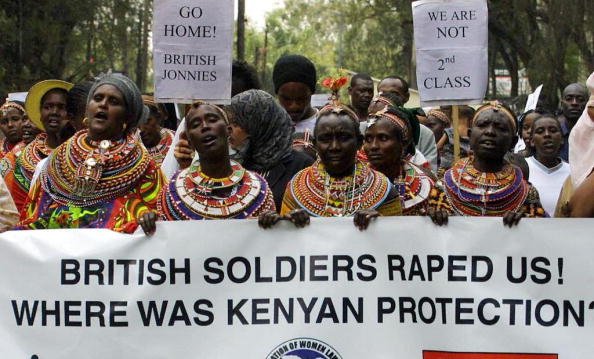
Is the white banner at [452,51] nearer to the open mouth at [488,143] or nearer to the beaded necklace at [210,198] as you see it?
the open mouth at [488,143]

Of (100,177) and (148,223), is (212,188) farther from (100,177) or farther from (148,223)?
(100,177)

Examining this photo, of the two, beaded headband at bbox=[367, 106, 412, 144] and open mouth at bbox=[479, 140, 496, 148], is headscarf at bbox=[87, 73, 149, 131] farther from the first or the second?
open mouth at bbox=[479, 140, 496, 148]

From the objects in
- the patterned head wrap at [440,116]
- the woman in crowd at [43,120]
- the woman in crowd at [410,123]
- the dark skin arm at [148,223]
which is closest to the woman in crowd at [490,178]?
the woman in crowd at [410,123]

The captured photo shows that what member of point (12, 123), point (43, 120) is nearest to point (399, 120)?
point (43, 120)

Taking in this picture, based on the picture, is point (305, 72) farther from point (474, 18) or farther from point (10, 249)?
point (10, 249)

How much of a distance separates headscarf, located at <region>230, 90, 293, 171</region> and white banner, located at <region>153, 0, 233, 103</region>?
0.13m

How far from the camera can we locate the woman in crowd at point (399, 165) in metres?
5.63

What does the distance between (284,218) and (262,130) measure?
105 cm

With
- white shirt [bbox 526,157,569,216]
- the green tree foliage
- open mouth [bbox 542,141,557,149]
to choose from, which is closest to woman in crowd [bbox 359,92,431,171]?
white shirt [bbox 526,157,569,216]

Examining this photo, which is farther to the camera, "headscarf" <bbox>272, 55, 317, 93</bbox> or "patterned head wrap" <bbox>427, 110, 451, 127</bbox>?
"patterned head wrap" <bbox>427, 110, 451, 127</bbox>

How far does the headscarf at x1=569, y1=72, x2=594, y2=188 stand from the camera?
4.46 metres

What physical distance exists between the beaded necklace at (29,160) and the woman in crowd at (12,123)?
78.0 inches

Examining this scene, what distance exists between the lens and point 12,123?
8.96m

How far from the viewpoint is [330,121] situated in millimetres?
5293
